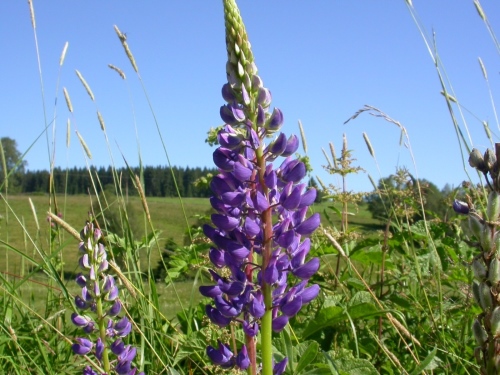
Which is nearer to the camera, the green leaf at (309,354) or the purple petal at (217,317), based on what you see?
the purple petal at (217,317)

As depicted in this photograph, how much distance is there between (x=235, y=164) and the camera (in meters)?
1.74

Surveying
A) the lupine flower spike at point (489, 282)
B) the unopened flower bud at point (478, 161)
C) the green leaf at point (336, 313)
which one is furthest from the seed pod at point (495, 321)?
the green leaf at point (336, 313)

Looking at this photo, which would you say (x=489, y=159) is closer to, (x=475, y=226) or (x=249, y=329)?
(x=475, y=226)

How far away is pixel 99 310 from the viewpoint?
2576 mm

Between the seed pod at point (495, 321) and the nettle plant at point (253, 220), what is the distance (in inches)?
23.8

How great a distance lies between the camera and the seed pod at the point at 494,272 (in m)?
1.23

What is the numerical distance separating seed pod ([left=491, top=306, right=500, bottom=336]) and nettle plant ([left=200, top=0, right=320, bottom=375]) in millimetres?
603

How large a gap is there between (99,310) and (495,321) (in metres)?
Result: 1.78

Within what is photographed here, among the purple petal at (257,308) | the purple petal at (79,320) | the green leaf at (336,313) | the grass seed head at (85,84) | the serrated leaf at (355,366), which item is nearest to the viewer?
the purple petal at (257,308)

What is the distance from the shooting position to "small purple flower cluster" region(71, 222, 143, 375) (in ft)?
8.19

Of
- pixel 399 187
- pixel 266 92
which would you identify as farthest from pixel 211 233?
pixel 399 187

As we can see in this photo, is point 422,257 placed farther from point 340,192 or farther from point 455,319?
point 340,192

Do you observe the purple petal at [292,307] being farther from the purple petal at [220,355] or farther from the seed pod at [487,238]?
the seed pod at [487,238]

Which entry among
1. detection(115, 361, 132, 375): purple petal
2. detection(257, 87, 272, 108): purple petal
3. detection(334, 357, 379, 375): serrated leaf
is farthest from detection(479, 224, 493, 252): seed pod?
detection(115, 361, 132, 375): purple petal
